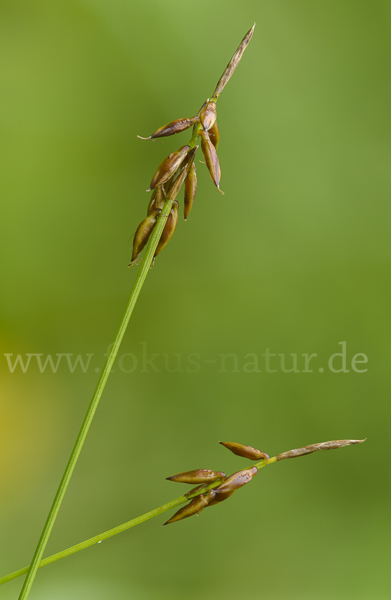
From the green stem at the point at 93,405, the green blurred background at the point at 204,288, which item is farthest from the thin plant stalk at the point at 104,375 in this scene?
the green blurred background at the point at 204,288

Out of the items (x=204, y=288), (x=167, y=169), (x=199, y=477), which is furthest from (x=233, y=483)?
(x=204, y=288)

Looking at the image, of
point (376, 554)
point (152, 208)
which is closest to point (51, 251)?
point (152, 208)

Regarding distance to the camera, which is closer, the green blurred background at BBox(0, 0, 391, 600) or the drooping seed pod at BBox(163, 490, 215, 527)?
the drooping seed pod at BBox(163, 490, 215, 527)

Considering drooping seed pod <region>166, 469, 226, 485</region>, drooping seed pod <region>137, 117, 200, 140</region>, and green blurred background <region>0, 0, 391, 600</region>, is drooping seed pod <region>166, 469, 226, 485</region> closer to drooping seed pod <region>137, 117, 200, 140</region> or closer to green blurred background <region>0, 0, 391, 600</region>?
drooping seed pod <region>137, 117, 200, 140</region>

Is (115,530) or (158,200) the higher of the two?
(158,200)

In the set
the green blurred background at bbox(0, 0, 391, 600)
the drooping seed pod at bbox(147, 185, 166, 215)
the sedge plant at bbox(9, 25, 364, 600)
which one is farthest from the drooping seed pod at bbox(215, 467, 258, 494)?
the green blurred background at bbox(0, 0, 391, 600)

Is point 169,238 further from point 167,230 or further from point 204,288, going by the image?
point 204,288
